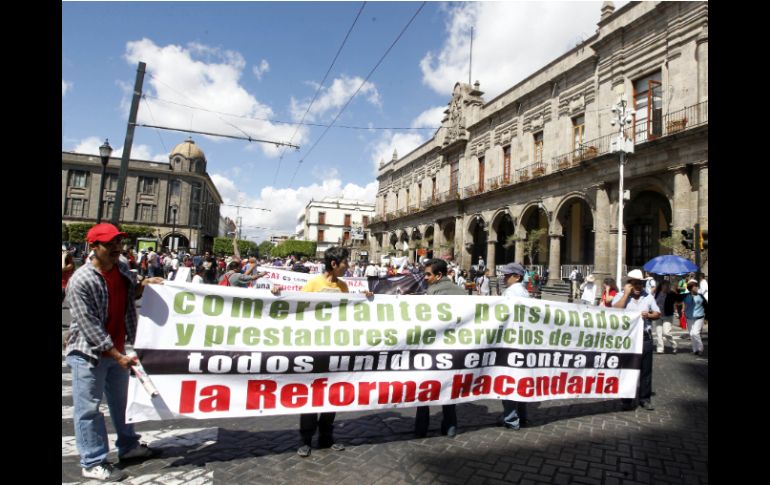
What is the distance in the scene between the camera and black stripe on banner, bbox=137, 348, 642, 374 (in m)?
3.41

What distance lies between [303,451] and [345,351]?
2.95 ft

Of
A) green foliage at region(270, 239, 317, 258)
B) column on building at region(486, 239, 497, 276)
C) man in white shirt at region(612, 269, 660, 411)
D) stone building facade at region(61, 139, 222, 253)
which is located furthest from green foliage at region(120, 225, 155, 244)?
man in white shirt at region(612, 269, 660, 411)

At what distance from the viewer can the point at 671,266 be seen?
11664mm

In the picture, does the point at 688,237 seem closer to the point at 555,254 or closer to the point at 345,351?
the point at 555,254

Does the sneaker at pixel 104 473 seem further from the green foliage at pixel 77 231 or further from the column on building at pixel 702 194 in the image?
the green foliage at pixel 77 231

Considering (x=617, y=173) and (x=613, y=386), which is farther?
(x=617, y=173)

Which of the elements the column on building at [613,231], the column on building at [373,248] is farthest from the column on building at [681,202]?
the column on building at [373,248]

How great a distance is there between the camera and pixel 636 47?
61.5 ft

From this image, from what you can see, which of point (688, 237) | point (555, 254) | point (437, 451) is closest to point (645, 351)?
point (437, 451)

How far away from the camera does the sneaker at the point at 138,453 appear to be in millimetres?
3379
